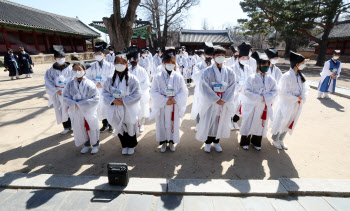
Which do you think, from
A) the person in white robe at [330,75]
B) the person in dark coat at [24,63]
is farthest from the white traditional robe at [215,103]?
the person in dark coat at [24,63]

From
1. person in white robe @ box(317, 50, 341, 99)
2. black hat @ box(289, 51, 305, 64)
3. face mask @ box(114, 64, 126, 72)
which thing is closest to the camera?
face mask @ box(114, 64, 126, 72)

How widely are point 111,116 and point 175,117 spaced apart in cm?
136

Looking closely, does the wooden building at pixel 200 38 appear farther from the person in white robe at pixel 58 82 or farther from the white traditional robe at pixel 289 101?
the white traditional robe at pixel 289 101

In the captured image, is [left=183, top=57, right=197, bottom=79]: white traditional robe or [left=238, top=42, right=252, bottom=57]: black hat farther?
[left=183, top=57, right=197, bottom=79]: white traditional robe

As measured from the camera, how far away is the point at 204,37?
124 ft

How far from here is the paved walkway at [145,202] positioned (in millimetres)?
2717

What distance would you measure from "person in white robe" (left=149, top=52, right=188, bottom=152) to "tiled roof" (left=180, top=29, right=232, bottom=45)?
3263cm

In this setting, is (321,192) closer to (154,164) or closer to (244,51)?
(154,164)

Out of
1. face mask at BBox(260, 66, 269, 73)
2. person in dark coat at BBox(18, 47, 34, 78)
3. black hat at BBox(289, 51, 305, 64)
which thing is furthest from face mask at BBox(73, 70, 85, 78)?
person in dark coat at BBox(18, 47, 34, 78)

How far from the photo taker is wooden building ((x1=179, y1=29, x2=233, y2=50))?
35.2m

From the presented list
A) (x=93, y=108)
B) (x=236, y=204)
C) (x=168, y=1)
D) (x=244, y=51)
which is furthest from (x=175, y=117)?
(x=168, y=1)

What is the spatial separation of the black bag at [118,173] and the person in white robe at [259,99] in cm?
275

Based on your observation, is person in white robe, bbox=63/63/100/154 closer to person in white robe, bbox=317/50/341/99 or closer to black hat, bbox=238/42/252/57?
black hat, bbox=238/42/252/57

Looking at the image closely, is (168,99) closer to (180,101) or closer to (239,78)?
(180,101)
